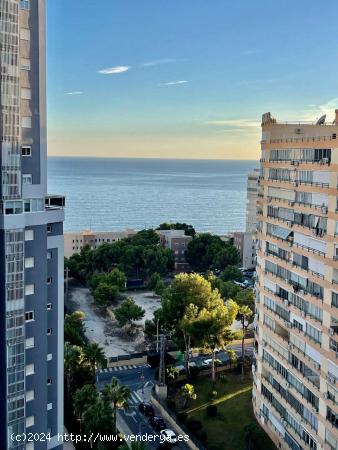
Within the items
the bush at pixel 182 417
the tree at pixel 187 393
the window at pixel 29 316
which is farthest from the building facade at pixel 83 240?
the window at pixel 29 316

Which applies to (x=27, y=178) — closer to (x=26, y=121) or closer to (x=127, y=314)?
(x=26, y=121)

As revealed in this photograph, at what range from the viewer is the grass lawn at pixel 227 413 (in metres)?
37.5

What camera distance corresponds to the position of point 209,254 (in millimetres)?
93625

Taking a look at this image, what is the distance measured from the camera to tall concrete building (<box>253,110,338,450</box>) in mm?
30344

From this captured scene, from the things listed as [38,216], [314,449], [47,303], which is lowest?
[314,449]

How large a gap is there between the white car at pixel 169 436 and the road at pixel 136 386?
50cm

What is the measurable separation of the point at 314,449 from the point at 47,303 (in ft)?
59.5

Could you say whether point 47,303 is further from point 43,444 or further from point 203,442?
point 203,442

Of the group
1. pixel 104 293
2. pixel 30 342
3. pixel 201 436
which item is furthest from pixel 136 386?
pixel 104 293

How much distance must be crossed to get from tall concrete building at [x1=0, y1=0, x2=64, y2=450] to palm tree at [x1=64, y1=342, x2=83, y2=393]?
36.7 feet

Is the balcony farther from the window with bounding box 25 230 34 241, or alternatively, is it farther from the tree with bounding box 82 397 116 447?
the tree with bounding box 82 397 116 447

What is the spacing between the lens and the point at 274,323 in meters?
37.2

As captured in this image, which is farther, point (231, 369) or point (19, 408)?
point (231, 369)

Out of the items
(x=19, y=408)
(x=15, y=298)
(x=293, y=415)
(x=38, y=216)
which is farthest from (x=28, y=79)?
(x=293, y=415)
